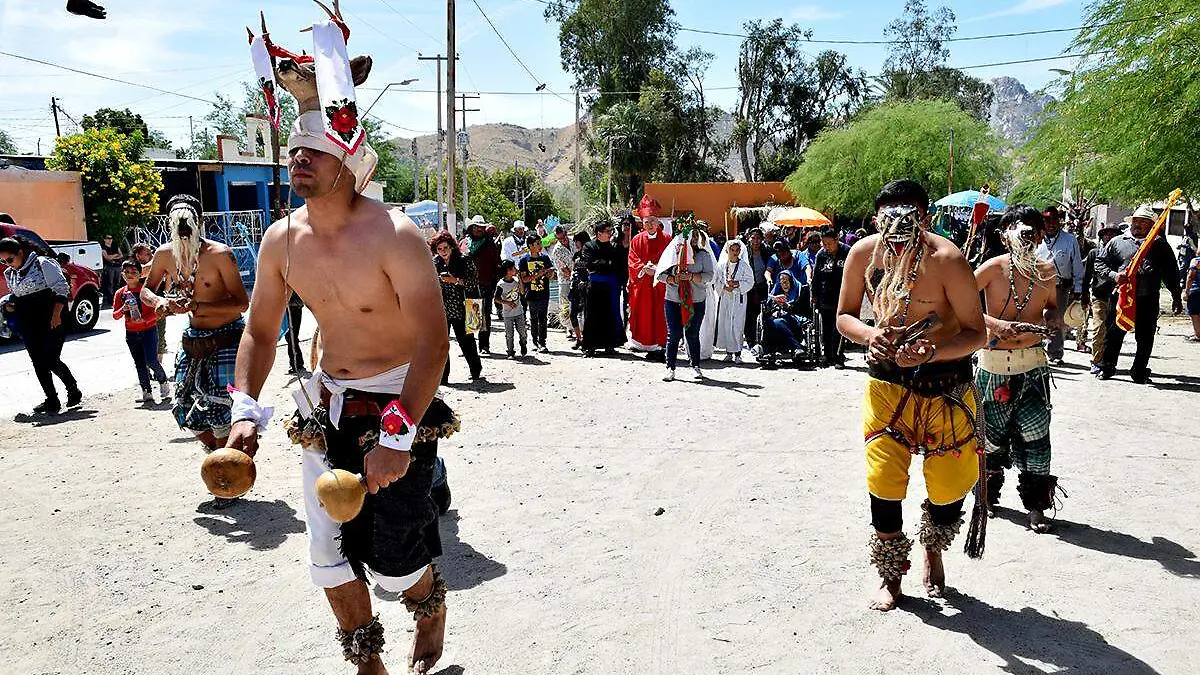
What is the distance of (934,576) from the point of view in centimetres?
410

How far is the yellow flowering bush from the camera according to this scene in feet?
75.2

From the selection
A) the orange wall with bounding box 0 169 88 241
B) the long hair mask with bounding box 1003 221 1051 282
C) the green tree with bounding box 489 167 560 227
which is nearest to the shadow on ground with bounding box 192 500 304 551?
the long hair mask with bounding box 1003 221 1051 282

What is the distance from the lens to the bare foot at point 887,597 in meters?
3.94

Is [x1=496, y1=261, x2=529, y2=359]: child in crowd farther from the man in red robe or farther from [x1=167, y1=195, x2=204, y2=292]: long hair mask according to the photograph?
[x1=167, y1=195, x2=204, y2=292]: long hair mask

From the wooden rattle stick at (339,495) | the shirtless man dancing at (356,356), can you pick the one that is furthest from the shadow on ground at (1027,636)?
the wooden rattle stick at (339,495)

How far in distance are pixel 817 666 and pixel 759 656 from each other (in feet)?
0.74

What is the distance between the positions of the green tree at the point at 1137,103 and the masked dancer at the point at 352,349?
15.1 metres

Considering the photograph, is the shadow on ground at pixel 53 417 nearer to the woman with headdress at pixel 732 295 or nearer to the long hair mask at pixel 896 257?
the woman with headdress at pixel 732 295

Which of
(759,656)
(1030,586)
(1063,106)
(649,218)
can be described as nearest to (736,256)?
(649,218)

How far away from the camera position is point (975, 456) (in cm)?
390

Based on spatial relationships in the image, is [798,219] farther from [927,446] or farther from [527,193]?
[527,193]

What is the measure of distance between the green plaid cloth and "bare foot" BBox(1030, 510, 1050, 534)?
0.25 metres

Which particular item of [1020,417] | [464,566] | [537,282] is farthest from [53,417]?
[1020,417]

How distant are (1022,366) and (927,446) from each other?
154cm
